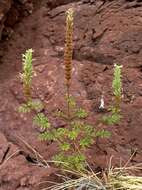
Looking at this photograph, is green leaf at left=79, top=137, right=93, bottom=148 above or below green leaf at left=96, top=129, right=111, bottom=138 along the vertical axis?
below

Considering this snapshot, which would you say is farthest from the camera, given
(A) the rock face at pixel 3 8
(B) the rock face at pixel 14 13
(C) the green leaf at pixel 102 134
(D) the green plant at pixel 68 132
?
(B) the rock face at pixel 14 13

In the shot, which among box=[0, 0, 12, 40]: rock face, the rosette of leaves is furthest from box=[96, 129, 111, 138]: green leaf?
box=[0, 0, 12, 40]: rock face

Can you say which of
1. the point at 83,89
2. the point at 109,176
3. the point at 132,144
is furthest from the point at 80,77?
the point at 109,176

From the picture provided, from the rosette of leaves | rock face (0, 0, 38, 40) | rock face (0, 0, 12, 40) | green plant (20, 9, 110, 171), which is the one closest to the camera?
green plant (20, 9, 110, 171)

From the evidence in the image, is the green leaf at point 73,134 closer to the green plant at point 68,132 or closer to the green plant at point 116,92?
the green plant at point 68,132

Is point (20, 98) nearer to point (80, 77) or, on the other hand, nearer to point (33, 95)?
point (33, 95)

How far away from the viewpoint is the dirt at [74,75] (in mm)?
4082

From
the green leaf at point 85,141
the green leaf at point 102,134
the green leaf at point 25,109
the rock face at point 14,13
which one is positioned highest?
the rock face at point 14,13

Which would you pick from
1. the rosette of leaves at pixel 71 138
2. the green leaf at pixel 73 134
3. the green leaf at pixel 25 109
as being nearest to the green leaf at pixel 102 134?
the rosette of leaves at pixel 71 138

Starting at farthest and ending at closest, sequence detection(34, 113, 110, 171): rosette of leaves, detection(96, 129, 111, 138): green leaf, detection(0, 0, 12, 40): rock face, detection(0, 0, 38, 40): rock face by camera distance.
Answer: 1. detection(0, 0, 38, 40): rock face
2. detection(0, 0, 12, 40): rock face
3. detection(96, 129, 111, 138): green leaf
4. detection(34, 113, 110, 171): rosette of leaves

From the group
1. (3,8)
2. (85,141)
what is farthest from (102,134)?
(3,8)

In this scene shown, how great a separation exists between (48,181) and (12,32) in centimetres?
194

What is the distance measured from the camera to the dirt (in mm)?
4082

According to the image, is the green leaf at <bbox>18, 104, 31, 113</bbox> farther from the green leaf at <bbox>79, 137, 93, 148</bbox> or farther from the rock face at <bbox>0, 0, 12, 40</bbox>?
the rock face at <bbox>0, 0, 12, 40</bbox>
